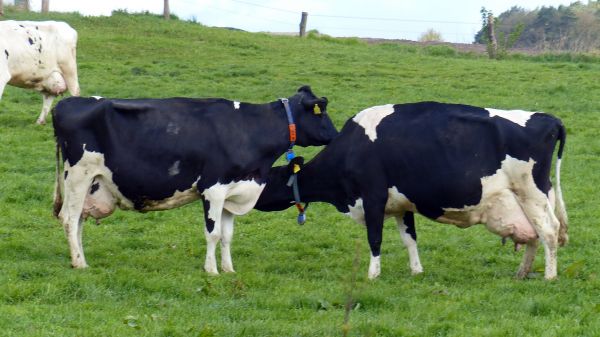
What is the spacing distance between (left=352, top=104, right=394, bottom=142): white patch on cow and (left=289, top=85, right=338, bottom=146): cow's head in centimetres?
59

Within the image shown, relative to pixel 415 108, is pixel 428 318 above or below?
below

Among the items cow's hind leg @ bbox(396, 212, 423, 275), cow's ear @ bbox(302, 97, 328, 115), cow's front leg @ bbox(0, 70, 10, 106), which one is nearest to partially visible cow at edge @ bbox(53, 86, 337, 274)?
cow's ear @ bbox(302, 97, 328, 115)

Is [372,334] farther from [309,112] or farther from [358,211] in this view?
[309,112]

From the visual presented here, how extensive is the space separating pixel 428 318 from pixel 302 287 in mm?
1721

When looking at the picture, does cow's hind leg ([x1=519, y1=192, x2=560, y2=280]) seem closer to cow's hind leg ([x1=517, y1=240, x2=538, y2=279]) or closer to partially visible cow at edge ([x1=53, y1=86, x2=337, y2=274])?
cow's hind leg ([x1=517, y1=240, x2=538, y2=279])

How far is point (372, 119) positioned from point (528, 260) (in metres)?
2.39

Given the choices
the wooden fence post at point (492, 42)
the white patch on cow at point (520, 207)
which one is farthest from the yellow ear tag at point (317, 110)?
the wooden fence post at point (492, 42)

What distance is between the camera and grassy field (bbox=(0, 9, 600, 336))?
29.3 feet

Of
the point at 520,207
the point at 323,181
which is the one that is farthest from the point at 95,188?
the point at 520,207

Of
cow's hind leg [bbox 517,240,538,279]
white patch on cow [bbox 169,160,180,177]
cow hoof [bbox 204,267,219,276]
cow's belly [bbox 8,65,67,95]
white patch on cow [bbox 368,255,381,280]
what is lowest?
cow hoof [bbox 204,267,219,276]

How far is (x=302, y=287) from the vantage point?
10.6m

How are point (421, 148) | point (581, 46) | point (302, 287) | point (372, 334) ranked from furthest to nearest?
point (581, 46) → point (421, 148) → point (302, 287) → point (372, 334)

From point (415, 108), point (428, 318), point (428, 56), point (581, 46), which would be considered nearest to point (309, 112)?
point (415, 108)

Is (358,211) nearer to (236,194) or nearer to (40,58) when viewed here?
(236,194)
